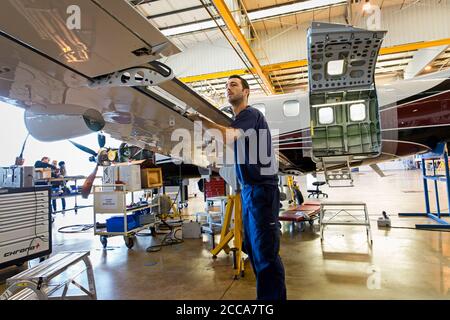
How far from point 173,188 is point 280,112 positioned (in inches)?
156

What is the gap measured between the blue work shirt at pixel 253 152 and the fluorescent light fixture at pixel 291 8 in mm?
6621

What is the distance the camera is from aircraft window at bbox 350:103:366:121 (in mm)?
4219

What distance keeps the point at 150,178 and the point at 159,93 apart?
296cm

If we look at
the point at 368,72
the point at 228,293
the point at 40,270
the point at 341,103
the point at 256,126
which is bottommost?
the point at 228,293

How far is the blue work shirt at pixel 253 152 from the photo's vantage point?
1847 millimetres

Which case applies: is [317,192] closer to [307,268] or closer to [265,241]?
[307,268]

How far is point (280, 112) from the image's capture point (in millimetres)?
4875

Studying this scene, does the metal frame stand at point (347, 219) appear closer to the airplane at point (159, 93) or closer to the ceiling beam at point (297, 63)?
the airplane at point (159, 93)

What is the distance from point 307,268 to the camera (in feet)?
9.86

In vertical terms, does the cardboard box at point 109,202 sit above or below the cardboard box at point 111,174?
below

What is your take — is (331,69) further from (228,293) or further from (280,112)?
(228,293)

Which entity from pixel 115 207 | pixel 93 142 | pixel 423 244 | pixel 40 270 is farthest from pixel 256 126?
pixel 93 142

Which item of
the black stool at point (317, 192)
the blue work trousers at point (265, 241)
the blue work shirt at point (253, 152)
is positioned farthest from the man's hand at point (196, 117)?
the black stool at point (317, 192)
